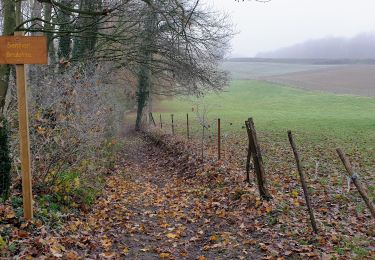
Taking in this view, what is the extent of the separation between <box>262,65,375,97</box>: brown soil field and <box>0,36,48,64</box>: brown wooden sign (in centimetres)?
6381

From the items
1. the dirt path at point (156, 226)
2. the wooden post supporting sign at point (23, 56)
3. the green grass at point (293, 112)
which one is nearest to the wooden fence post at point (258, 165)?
the dirt path at point (156, 226)

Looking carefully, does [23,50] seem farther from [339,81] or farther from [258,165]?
[339,81]

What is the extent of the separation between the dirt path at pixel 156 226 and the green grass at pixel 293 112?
11212mm

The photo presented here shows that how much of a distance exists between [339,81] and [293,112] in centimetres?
3940

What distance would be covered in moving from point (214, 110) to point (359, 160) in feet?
133

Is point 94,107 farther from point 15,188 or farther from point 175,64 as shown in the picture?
point 175,64

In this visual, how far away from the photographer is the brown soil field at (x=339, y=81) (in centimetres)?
7107

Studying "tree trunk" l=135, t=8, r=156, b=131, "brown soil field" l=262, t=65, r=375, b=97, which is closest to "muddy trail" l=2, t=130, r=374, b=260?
"tree trunk" l=135, t=8, r=156, b=131

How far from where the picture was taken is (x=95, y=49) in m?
19.3

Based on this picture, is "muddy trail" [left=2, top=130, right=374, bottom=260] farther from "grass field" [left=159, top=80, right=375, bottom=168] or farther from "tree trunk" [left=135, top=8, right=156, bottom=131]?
"tree trunk" [left=135, top=8, right=156, bottom=131]

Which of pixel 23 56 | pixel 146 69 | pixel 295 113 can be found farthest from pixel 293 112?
pixel 23 56

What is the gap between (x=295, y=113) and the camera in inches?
1836

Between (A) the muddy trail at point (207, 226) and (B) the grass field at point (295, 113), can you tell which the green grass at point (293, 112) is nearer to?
(B) the grass field at point (295, 113)

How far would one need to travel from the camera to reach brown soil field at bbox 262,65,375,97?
233 ft
